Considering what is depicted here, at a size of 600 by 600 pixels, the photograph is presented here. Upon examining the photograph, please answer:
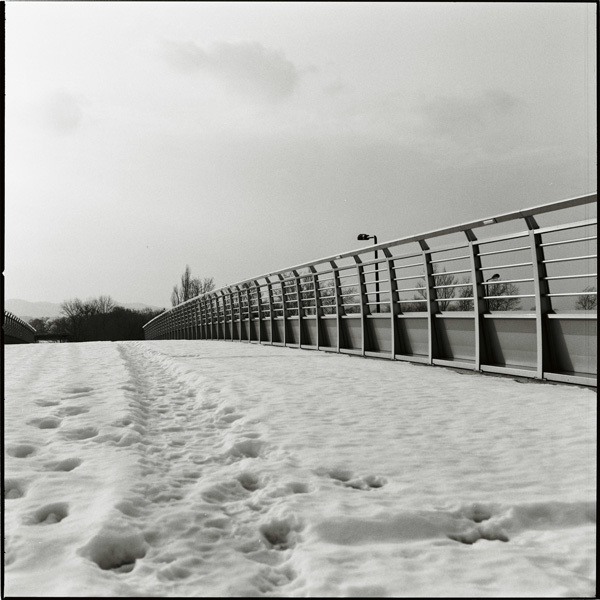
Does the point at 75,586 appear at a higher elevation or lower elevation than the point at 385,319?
lower

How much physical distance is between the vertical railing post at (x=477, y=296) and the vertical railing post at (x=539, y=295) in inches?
45.9

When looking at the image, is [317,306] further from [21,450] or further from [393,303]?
[21,450]

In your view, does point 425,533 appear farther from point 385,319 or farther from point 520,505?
point 385,319

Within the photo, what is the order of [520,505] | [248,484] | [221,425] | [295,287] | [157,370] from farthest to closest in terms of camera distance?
[295,287]
[157,370]
[221,425]
[248,484]
[520,505]

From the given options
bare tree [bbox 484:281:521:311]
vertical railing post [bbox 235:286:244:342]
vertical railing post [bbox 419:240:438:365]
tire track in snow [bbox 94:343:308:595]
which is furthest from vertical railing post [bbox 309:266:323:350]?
tire track in snow [bbox 94:343:308:595]

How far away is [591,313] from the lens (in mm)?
6688

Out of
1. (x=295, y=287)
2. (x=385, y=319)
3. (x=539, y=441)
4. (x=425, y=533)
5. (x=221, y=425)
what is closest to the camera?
(x=425, y=533)

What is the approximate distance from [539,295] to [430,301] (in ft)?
8.32

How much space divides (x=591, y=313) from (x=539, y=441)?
269cm

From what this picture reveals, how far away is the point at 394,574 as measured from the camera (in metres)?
2.57

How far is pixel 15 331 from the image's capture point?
3816cm

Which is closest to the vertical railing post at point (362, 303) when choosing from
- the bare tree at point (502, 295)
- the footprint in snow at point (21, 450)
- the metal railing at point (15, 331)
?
the bare tree at point (502, 295)

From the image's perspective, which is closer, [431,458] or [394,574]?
[394,574]

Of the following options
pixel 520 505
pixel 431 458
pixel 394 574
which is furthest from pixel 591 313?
pixel 394 574
